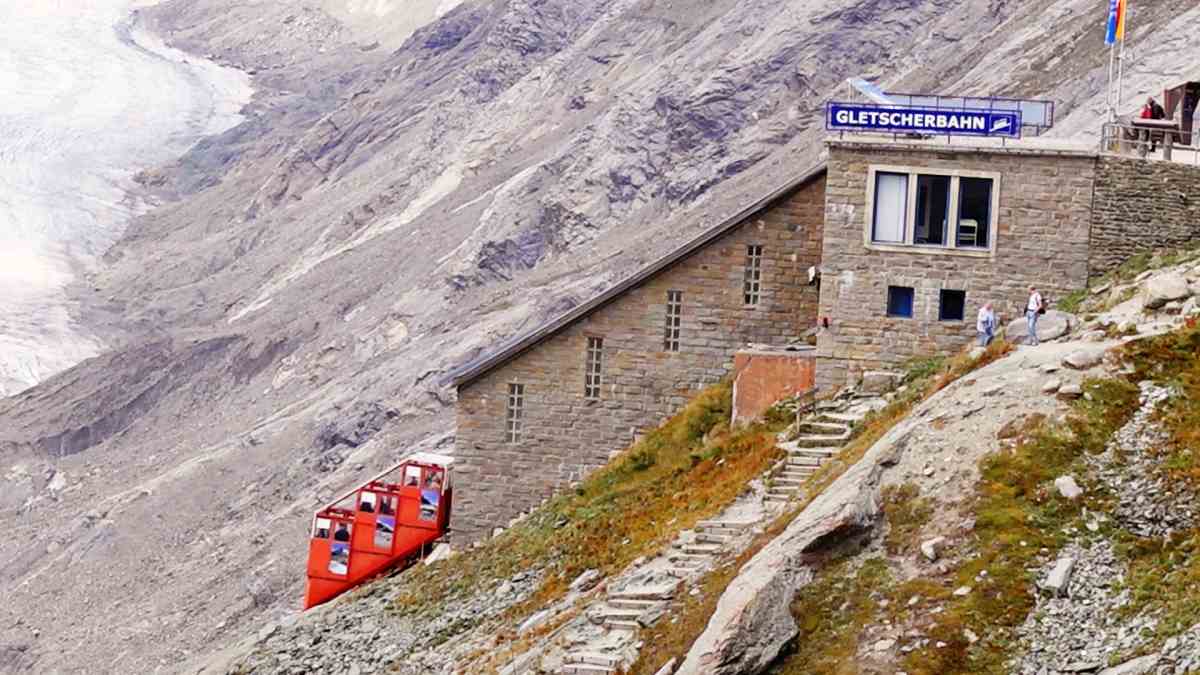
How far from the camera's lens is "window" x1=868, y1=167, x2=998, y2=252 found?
3831cm

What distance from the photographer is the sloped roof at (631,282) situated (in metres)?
42.8

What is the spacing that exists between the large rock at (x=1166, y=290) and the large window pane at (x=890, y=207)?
18.7 ft

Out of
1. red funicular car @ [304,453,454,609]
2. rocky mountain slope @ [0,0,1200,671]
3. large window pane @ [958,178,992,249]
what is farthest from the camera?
rocky mountain slope @ [0,0,1200,671]

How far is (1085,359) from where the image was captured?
3105 centimetres

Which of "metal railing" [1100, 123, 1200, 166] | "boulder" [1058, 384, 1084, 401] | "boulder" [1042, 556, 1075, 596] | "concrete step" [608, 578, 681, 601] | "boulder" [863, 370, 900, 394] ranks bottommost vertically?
"concrete step" [608, 578, 681, 601]

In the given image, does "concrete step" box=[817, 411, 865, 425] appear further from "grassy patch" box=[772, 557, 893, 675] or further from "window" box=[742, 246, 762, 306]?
"grassy patch" box=[772, 557, 893, 675]

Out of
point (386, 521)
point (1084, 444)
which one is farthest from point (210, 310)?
point (1084, 444)

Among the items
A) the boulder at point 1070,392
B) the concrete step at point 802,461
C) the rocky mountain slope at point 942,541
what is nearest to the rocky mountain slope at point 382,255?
the rocky mountain slope at point 942,541

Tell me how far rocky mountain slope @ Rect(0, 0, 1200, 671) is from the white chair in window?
37020 mm

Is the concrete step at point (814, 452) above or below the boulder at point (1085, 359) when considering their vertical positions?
below

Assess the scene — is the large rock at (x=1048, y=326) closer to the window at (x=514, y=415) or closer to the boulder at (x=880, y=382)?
the boulder at (x=880, y=382)

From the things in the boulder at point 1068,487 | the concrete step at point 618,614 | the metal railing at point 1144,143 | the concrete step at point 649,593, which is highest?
the metal railing at point 1144,143

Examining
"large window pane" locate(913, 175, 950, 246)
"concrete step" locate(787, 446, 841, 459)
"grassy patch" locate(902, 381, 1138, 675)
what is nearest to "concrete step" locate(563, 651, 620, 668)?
"grassy patch" locate(902, 381, 1138, 675)

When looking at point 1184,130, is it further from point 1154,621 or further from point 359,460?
point 359,460
